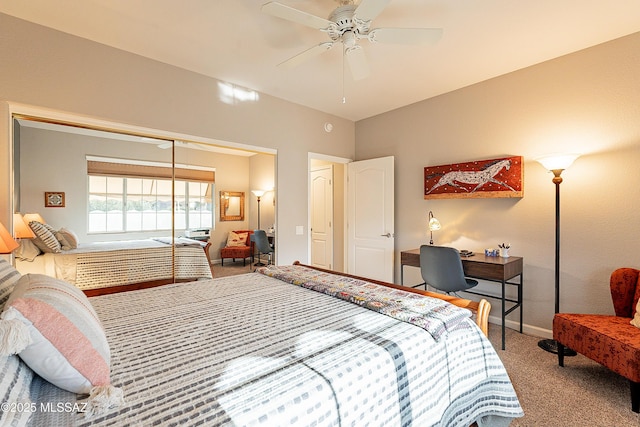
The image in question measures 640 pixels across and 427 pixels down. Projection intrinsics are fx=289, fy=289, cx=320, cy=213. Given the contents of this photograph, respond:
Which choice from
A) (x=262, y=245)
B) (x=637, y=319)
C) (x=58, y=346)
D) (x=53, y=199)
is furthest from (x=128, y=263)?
(x=637, y=319)

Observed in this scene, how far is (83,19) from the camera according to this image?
221 centimetres

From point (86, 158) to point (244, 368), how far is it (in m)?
2.67

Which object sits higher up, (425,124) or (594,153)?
(425,124)

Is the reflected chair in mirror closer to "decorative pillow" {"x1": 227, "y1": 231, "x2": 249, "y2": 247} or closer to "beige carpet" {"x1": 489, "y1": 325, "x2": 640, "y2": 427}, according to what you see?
"decorative pillow" {"x1": 227, "y1": 231, "x2": 249, "y2": 247}

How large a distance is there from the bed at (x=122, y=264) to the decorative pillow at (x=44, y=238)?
5cm

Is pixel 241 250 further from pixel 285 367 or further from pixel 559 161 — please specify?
pixel 559 161

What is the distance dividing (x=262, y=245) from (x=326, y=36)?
2418 mm

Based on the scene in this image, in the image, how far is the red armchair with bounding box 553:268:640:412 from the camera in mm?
1782

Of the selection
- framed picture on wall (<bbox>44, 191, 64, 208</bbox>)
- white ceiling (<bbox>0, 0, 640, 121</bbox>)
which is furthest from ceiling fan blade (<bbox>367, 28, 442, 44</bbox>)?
framed picture on wall (<bbox>44, 191, 64, 208</bbox>)

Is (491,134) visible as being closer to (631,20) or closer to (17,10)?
(631,20)

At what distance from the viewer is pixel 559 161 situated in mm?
2504

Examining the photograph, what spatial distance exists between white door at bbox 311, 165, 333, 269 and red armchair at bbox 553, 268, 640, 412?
3294 mm

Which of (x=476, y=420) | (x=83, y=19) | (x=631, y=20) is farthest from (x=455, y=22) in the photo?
A: (x=83, y=19)

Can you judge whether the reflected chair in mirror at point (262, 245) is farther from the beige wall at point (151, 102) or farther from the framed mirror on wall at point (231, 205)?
the framed mirror on wall at point (231, 205)
